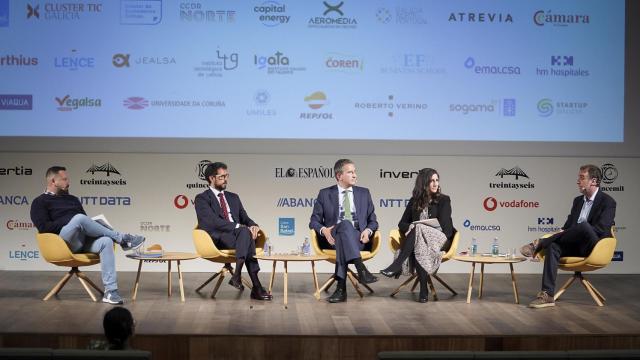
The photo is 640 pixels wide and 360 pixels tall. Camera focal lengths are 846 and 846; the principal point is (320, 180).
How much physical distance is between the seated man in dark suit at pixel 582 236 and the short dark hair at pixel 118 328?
3713 mm

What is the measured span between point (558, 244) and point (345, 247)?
64.0 inches

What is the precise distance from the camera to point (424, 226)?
6578 mm

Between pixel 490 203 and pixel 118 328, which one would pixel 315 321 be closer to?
pixel 118 328

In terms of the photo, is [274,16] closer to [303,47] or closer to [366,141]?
[303,47]

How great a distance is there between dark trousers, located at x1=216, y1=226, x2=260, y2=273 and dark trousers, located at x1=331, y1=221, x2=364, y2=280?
642 mm

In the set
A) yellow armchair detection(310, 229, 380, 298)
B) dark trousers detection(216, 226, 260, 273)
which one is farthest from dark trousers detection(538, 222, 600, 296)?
dark trousers detection(216, 226, 260, 273)

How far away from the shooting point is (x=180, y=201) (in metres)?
8.13

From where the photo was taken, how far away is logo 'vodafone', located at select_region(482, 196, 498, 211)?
8.26 meters

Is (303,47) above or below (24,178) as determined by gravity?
above

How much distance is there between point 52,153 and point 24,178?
36 cm

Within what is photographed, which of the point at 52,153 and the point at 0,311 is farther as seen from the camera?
the point at 52,153

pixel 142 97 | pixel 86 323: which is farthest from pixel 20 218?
pixel 86 323

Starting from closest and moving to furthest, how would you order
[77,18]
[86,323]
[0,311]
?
[86,323] → [0,311] → [77,18]

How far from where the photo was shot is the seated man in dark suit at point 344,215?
655 centimetres
